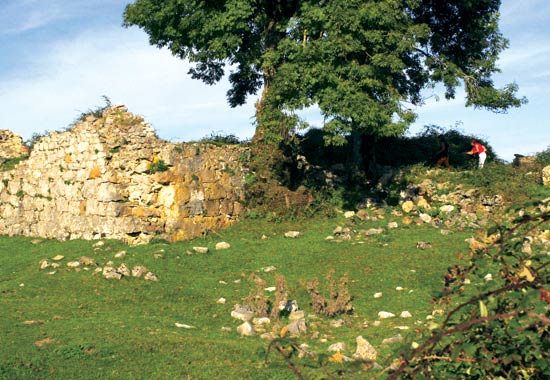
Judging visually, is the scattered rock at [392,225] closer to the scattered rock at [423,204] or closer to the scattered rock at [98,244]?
the scattered rock at [423,204]

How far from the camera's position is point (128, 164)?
71.9 feet

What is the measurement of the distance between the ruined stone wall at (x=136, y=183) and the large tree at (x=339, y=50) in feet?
7.83

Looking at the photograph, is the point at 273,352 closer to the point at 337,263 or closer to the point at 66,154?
the point at 337,263

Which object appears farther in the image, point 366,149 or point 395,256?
point 366,149

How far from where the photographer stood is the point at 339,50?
21.4 m

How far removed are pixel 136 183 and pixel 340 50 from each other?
7.81 metres

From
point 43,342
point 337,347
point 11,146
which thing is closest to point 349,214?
point 337,347

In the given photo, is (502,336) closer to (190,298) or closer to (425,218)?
(190,298)

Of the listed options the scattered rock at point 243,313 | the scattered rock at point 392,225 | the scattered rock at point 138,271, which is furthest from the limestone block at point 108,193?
the scattered rock at point 392,225

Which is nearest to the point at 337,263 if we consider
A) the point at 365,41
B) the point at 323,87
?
the point at 323,87

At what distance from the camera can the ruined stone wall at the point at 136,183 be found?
21.7 meters

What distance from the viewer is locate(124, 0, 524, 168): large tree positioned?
21297 mm

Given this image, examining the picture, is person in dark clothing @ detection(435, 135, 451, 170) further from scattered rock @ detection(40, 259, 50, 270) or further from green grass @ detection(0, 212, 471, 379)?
scattered rock @ detection(40, 259, 50, 270)

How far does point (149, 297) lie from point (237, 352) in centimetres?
519
